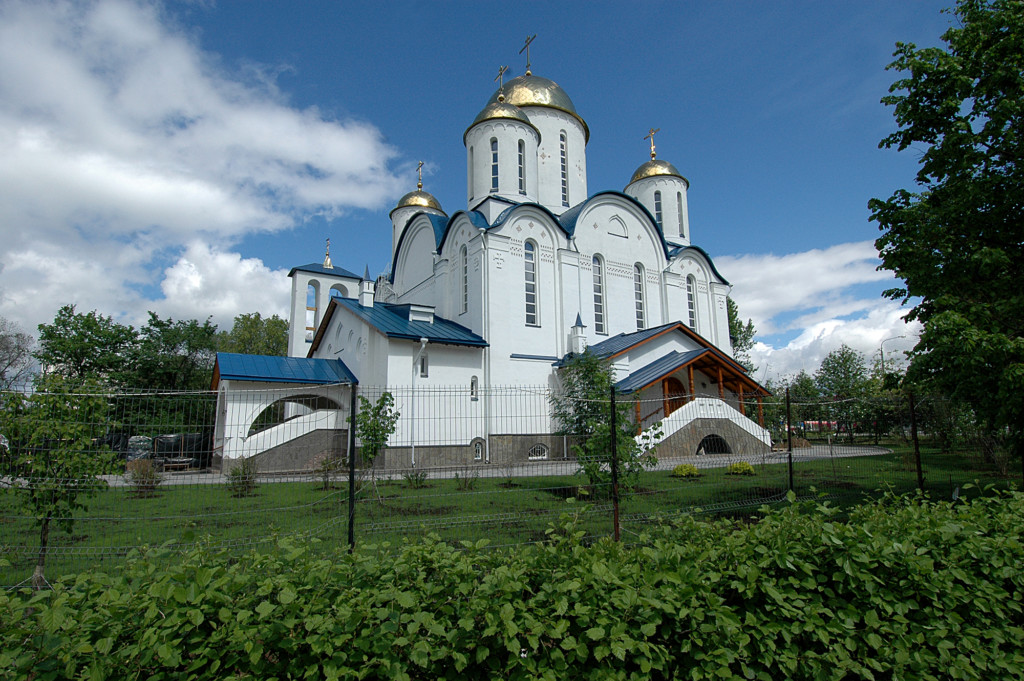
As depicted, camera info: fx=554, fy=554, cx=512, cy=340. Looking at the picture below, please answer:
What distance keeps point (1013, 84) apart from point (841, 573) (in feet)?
25.8

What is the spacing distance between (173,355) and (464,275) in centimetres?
2239

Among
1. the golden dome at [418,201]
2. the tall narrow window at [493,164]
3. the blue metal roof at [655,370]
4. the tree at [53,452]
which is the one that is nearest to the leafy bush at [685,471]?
the tree at [53,452]

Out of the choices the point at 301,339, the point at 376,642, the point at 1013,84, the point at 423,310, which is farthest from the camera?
the point at 301,339

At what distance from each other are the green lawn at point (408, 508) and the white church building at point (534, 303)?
569 cm

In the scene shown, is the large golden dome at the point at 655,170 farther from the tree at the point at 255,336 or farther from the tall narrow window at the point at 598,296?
the tree at the point at 255,336

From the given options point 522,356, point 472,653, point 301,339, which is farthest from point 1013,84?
point 301,339

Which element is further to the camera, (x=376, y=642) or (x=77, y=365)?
(x=77, y=365)

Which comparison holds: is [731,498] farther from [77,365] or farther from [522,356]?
[77,365]

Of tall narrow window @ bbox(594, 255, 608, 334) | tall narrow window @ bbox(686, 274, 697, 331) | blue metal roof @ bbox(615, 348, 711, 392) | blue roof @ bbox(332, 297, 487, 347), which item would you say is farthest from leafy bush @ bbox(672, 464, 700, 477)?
tall narrow window @ bbox(686, 274, 697, 331)

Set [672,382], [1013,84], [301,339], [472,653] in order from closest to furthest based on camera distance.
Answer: [472,653]
[1013,84]
[672,382]
[301,339]

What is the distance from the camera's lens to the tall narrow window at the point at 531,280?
820 inches

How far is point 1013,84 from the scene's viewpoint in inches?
284

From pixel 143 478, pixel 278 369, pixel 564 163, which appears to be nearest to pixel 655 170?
pixel 564 163

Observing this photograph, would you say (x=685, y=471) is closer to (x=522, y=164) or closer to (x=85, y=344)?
(x=522, y=164)
